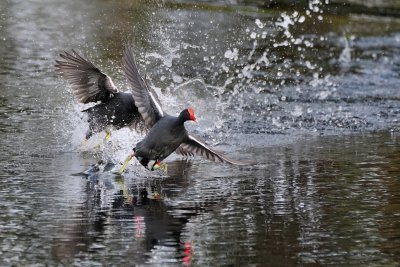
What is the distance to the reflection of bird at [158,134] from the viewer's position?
9117 millimetres

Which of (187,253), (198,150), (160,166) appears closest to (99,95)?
(160,166)

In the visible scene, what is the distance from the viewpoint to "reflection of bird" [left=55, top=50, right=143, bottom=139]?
421 inches

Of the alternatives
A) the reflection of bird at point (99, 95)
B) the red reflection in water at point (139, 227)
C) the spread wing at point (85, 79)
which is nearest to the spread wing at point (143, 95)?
the reflection of bird at point (99, 95)

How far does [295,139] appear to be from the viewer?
37.0 ft

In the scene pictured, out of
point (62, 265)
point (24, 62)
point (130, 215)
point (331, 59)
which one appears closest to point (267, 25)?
point (331, 59)

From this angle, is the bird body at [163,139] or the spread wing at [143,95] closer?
the bird body at [163,139]

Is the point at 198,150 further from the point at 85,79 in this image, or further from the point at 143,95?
the point at 85,79

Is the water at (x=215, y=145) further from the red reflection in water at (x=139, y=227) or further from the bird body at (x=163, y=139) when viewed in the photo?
the bird body at (x=163, y=139)

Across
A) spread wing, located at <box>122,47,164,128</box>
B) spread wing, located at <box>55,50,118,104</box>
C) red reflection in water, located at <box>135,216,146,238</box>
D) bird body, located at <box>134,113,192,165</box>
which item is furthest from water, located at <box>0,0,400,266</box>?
spread wing, located at <box>122,47,164,128</box>

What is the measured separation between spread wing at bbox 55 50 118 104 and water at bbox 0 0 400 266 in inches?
18.6

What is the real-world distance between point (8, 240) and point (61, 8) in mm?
15156

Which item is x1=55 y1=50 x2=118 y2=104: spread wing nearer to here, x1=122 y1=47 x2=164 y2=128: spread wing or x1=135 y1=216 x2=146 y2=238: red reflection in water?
x1=122 y1=47 x2=164 y2=128: spread wing

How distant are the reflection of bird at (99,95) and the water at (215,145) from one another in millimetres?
246

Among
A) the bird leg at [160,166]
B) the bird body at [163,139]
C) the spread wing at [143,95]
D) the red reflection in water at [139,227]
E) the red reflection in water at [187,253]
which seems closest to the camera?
the red reflection in water at [187,253]
